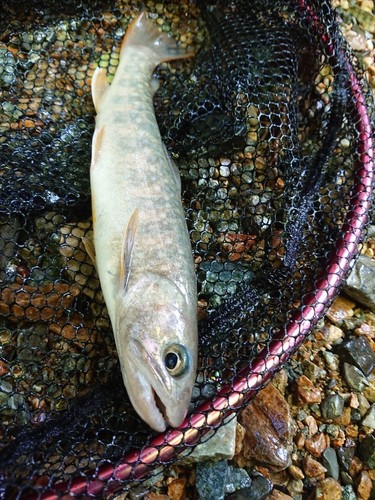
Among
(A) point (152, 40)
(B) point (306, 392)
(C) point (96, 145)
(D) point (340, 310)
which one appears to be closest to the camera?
(C) point (96, 145)

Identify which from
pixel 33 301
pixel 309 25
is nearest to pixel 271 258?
pixel 33 301

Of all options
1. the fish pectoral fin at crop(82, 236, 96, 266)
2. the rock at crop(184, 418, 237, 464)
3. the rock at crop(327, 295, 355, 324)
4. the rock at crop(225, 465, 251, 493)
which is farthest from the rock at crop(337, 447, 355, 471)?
the fish pectoral fin at crop(82, 236, 96, 266)

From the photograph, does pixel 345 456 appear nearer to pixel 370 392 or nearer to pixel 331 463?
pixel 331 463

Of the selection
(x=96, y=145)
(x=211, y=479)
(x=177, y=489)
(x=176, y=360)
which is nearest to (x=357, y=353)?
(x=211, y=479)

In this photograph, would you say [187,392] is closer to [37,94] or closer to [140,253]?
[140,253]

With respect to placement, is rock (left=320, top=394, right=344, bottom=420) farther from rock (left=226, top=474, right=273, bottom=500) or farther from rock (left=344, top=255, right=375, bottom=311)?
rock (left=344, top=255, right=375, bottom=311)
